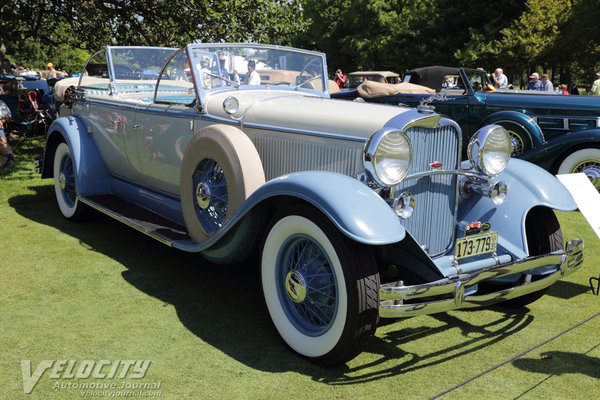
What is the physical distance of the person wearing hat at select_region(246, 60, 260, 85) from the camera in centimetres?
443

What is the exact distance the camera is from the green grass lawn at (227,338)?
270cm

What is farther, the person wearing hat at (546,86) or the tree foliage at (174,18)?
the person wearing hat at (546,86)

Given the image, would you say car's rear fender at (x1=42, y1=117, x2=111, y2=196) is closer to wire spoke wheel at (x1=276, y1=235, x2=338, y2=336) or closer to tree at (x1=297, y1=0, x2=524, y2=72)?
wire spoke wheel at (x1=276, y1=235, x2=338, y2=336)

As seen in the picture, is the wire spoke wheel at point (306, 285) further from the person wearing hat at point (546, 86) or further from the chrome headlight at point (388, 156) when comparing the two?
the person wearing hat at point (546, 86)

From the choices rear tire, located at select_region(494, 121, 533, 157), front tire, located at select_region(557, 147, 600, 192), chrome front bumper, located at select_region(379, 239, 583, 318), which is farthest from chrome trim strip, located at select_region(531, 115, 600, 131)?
chrome front bumper, located at select_region(379, 239, 583, 318)

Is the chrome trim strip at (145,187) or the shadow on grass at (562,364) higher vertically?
the chrome trim strip at (145,187)

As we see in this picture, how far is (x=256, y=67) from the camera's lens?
14.8 ft

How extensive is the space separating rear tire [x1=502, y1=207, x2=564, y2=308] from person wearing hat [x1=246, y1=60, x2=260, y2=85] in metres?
2.35

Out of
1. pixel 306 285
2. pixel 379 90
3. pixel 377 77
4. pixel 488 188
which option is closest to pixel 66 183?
pixel 306 285

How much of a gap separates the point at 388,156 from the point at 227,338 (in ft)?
4.73

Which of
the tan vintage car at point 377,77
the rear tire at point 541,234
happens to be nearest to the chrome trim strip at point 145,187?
the rear tire at point 541,234

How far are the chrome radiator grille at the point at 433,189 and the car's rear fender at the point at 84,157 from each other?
136 inches

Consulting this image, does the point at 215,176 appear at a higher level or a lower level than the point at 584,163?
higher

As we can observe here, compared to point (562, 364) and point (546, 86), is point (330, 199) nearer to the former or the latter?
point (562, 364)
